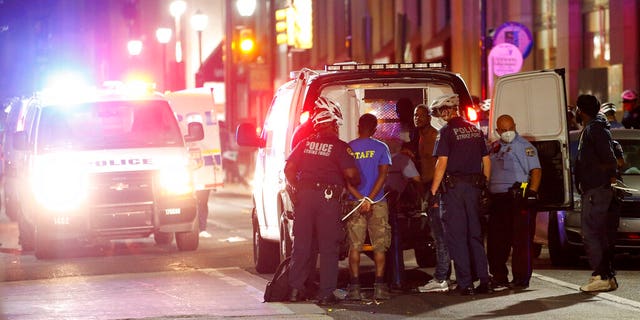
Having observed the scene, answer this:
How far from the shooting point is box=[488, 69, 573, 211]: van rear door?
557 inches

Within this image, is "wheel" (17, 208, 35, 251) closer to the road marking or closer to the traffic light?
the road marking

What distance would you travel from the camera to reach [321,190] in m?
12.5

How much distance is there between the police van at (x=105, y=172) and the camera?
18.4 metres

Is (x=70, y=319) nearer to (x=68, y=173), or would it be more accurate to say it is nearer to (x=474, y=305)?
(x=474, y=305)

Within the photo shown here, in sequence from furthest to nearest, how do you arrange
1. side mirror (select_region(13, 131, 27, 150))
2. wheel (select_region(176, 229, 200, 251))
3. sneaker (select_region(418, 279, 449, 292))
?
side mirror (select_region(13, 131, 27, 150))
wheel (select_region(176, 229, 200, 251))
sneaker (select_region(418, 279, 449, 292))

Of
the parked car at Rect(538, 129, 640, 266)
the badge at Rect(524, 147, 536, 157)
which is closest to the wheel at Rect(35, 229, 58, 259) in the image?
the parked car at Rect(538, 129, 640, 266)

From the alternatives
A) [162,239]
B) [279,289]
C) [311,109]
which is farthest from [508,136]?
[162,239]

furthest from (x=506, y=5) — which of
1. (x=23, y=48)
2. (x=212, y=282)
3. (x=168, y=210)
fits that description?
(x=212, y=282)

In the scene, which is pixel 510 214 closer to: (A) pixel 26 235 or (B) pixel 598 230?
(B) pixel 598 230

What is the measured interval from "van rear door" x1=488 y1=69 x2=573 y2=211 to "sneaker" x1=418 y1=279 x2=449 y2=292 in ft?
4.16

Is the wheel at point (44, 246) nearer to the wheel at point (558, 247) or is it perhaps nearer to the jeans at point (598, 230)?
the wheel at point (558, 247)

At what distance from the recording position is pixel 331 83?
13.9 metres

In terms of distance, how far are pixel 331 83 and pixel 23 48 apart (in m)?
20.0

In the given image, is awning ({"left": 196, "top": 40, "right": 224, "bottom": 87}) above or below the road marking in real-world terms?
above
